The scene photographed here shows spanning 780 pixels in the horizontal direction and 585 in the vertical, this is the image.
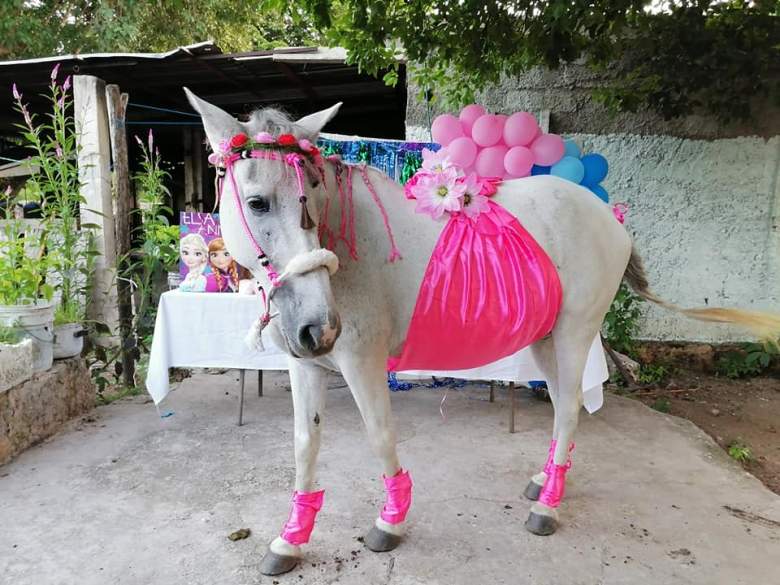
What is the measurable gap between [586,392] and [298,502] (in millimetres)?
1940

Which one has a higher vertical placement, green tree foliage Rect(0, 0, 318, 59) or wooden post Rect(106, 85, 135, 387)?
green tree foliage Rect(0, 0, 318, 59)

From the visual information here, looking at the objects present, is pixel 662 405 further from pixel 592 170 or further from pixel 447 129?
pixel 447 129

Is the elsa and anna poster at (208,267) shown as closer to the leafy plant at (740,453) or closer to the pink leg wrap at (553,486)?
the pink leg wrap at (553,486)

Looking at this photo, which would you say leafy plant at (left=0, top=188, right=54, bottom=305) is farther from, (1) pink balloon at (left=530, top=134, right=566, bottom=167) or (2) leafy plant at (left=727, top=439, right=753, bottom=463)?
(2) leafy plant at (left=727, top=439, right=753, bottom=463)

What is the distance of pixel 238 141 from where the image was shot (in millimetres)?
1508

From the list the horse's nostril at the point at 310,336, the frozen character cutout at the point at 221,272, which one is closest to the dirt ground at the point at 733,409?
the horse's nostril at the point at 310,336

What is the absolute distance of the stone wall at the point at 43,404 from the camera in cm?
286

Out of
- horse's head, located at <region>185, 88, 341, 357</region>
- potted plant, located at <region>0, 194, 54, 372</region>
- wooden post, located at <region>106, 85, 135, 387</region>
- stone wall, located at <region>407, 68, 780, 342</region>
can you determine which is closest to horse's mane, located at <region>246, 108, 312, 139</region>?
horse's head, located at <region>185, 88, 341, 357</region>

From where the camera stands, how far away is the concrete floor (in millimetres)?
1973

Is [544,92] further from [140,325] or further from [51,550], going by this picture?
[51,550]

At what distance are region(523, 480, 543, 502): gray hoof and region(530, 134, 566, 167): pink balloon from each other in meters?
2.09

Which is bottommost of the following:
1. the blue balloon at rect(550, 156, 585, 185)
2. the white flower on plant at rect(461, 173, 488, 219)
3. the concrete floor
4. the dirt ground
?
the dirt ground

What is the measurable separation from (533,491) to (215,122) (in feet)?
6.90

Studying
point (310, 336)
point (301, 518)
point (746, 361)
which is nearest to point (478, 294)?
point (310, 336)
